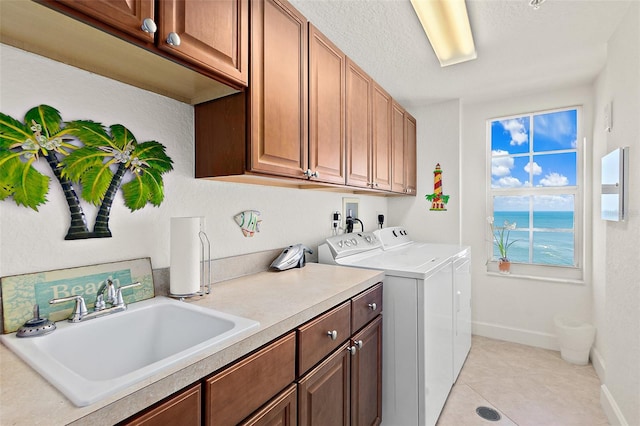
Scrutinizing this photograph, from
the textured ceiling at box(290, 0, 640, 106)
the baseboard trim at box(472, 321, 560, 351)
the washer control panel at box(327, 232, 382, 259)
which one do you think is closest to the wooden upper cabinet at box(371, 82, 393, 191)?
the textured ceiling at box(290, 0, 640, 106)

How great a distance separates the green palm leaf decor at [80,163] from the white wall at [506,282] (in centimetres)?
303

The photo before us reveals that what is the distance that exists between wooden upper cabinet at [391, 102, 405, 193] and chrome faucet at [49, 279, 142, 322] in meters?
2.11

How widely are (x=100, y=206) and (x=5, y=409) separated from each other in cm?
71

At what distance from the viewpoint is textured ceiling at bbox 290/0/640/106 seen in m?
1.71

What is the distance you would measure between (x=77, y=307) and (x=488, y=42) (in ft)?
8.46

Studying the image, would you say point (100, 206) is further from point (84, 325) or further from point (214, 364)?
point (214, 364)

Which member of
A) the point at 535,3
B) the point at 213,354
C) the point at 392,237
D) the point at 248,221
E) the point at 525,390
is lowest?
the point at 525,390

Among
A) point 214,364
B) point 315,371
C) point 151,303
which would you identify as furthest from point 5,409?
point 315,371

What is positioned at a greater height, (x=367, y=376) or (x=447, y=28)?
(x=447, y=28)

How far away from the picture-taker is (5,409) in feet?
1.83

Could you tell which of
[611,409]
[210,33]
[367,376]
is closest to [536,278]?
[611,409]

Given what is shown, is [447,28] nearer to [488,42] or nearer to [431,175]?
[488,42]

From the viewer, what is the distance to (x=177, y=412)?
2.31 ft

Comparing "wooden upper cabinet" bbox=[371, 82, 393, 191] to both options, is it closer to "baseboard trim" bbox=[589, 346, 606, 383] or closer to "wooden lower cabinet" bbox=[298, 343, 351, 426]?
"wooden lower cabinet" bbox=[298, 343, 351, 426]
